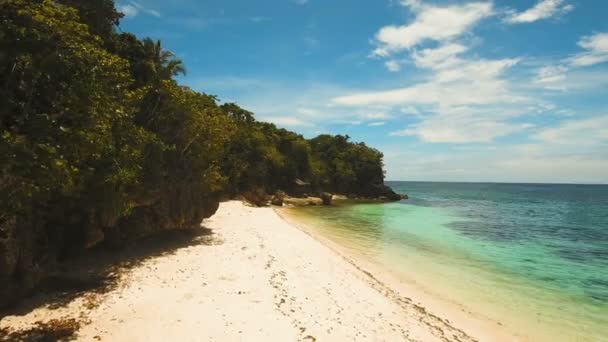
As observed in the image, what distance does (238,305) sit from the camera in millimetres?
11445

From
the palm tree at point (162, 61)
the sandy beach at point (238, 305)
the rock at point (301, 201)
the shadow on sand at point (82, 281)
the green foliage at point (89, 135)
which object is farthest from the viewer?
the rock at point (301, 201)

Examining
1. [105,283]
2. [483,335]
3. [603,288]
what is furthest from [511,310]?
[105,283]

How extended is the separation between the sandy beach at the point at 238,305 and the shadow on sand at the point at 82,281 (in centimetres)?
10

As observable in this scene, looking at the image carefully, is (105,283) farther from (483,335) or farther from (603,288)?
(603,288)

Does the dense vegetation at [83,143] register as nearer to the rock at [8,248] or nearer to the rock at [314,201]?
the rock at [8,248]

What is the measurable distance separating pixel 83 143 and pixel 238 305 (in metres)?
6.71

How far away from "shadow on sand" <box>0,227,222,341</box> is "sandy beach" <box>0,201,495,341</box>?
→ 100 mm

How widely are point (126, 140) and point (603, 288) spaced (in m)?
24.9

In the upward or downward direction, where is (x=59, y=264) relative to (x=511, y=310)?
upward

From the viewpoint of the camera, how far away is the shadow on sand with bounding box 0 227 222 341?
9125mm

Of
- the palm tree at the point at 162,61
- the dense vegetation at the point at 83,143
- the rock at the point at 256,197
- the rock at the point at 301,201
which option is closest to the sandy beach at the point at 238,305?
the dense vegetation at the point at 83,143

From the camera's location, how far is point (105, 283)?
41.2 feet

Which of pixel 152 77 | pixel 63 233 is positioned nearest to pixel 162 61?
pixel 152 77

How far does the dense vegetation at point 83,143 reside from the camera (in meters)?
8.34
